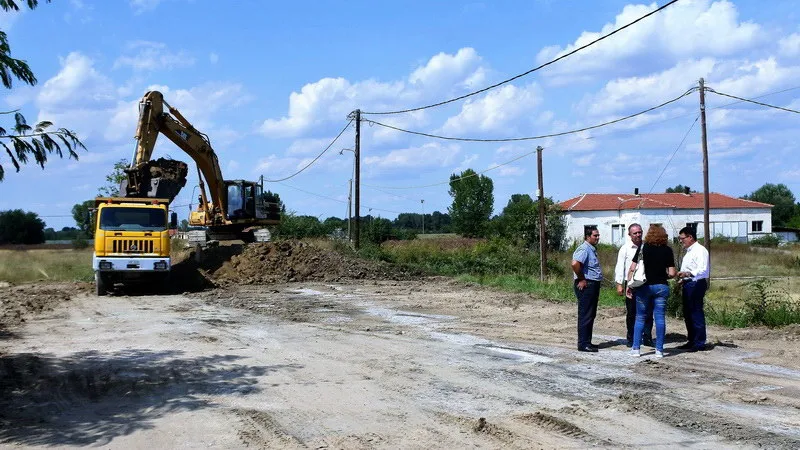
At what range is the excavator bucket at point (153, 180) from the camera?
2403 centimetres

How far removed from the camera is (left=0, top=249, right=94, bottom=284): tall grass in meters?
30.4

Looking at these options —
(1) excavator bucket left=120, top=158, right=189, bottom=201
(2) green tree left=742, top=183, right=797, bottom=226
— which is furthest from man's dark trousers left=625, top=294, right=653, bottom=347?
(2) green tree left=742, top=183, right=797, bottom=226

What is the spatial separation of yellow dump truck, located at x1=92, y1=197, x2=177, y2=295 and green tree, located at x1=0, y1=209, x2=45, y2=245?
4551cm

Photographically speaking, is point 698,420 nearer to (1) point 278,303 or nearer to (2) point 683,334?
(2) point 683,334

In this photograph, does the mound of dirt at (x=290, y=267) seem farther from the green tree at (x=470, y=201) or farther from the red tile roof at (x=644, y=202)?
the green tree at (x=470, y=201)

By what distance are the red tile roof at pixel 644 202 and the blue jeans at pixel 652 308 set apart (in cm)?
5022

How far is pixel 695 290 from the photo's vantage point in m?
10.8

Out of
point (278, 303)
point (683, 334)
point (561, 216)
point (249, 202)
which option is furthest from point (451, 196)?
point (683, 334)

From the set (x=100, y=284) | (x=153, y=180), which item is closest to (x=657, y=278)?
(x=100, y=284)

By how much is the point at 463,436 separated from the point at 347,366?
3.78 metres

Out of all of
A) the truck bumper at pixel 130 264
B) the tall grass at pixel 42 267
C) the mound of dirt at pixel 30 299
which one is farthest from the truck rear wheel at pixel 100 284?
the tall grass at pixel 42 267

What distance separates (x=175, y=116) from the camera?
2642 centimetres

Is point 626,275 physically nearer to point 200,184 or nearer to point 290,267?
point 290,267

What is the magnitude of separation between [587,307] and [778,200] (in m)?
108
